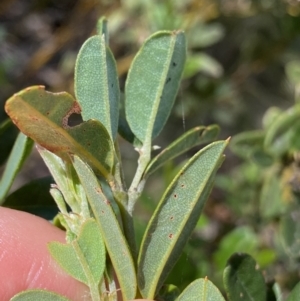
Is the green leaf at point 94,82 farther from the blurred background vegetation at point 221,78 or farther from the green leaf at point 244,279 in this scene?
the blurred background vegetation at point 221,78

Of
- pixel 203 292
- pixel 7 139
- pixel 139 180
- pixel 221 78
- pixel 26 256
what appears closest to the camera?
pixel 203 292

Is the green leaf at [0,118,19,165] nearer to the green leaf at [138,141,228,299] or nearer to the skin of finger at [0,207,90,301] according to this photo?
the skin of finger at [0,207,90,301]

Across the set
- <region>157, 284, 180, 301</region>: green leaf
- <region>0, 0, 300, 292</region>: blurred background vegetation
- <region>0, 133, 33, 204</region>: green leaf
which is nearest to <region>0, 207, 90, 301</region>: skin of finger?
<region>0, 133, 33, 204</region>: green leaf

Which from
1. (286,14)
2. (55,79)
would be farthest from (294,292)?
(55,79)

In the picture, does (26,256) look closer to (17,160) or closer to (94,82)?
(17,160)

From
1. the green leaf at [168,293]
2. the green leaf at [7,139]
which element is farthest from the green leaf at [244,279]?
the green leaf at [7,139]

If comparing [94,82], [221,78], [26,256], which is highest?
[94,82]

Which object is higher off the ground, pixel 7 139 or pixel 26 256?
pixel 7 139

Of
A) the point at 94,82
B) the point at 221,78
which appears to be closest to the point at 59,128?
the point at 94,82
